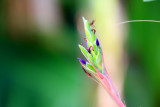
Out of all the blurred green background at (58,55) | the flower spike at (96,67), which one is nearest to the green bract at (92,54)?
the flower spike at (96,67)

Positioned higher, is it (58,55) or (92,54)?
(58,55)

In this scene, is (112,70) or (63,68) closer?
(112,70)

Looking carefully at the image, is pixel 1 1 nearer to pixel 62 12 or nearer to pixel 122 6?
pixel 62 12

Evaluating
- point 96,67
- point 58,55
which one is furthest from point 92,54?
point 58,55

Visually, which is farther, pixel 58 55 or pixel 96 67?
pixel 58 55

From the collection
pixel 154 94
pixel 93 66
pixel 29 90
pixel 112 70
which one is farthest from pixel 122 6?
pixel 93 66

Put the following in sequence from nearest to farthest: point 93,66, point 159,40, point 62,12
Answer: point 93,66
point 159,40
point 62,12

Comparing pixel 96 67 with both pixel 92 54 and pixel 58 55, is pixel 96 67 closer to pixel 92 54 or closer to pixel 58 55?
pixel 92 54

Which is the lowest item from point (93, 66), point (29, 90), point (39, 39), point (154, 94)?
point (93, 66)

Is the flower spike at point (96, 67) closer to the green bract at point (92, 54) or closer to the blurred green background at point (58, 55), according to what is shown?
the green bract at point (92, 54)
